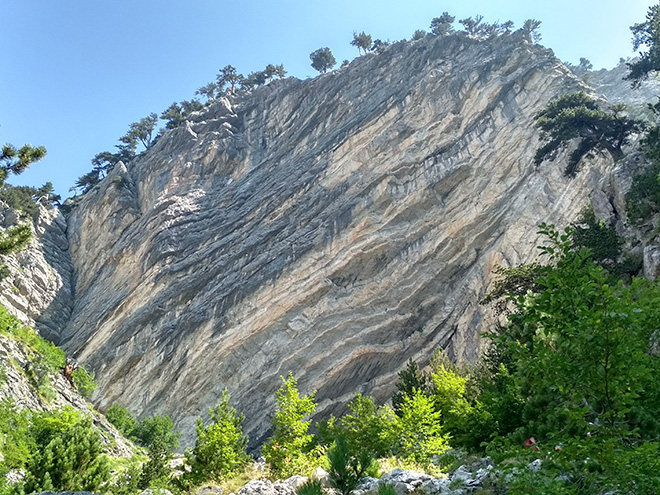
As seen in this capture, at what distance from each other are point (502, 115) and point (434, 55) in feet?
44.0

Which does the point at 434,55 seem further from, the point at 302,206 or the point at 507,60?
the point at 302,206

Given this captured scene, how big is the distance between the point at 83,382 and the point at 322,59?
176 ft

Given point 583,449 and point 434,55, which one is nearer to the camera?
point 583,449

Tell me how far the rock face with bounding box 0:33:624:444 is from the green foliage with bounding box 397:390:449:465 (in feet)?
61.5

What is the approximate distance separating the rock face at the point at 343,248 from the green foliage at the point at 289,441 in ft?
59.5

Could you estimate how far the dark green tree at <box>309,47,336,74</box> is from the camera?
2852 inches

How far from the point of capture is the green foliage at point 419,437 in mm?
14305

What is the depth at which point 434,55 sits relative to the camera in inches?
2044

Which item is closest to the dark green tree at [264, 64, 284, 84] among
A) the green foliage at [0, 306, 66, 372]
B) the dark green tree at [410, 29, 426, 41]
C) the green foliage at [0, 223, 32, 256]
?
the dark green tree at [410, 29, 426, 41]

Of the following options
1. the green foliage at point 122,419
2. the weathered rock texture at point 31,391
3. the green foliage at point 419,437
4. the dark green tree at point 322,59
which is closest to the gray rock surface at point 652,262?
the green foliage at point 419,437

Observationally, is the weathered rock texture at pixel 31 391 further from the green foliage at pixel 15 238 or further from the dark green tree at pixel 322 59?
the dark green tree at pixel 322 59

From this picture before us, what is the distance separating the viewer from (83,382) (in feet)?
122

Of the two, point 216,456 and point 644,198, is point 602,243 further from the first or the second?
point 216,456

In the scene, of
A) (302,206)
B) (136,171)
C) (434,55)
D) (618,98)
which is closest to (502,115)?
(434,55)
